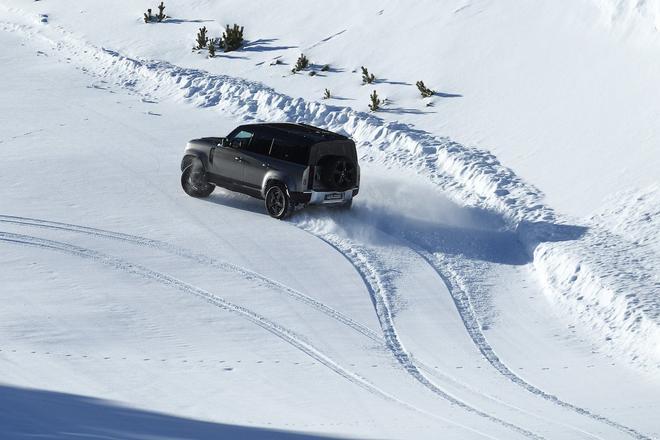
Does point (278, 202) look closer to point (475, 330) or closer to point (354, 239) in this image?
point (354, 239)

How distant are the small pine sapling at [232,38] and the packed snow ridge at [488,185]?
1.43 m

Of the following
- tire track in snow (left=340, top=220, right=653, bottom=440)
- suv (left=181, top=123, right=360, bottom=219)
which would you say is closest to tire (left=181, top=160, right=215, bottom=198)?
suv (left=181, top=123, right=360, bottom=219)

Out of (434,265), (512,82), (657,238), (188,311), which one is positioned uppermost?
(512,82)

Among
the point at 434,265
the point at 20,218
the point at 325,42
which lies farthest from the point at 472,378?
the point at 325,42

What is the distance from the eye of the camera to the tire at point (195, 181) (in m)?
20.6

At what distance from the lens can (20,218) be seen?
63.6ft

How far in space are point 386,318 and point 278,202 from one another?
3.98 m

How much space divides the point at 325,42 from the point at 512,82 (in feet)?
18.1

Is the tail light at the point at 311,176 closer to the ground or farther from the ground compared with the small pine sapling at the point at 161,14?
closer to the ground

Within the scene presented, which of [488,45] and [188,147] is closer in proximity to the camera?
[188,147]

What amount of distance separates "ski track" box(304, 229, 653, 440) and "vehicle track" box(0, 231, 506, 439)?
742 mm

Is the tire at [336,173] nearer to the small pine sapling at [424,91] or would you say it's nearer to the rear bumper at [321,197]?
the rear bumper at [321,197]

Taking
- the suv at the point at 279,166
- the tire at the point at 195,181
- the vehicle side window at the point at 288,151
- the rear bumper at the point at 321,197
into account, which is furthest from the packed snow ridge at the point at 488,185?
the tire at the point at 195,181

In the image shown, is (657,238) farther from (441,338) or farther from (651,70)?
(651,70)
